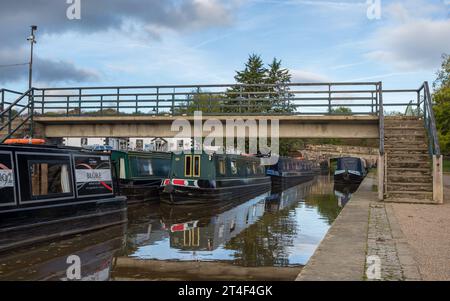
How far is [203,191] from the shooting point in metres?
17.9

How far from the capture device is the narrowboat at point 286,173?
3278 cm

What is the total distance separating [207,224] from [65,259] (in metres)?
5.49

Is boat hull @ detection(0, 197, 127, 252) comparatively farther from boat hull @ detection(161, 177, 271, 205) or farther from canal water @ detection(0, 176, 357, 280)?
boat hull @ detection(161, 177, 271, 205)

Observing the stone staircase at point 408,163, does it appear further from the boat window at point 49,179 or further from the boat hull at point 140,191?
the boat window at point 49,179

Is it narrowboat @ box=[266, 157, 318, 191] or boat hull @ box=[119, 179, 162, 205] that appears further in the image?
narrowboat @ box=[266, 157, 318, 191]

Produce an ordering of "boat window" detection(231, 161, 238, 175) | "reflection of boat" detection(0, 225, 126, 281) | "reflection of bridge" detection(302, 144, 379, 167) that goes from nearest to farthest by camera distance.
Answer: "reflection of boat" detection(0, 225, 126, 281), "boat window" detection(231, 161, 238, 175), "reflection of bridge" detection(302, 144, 379, 167)

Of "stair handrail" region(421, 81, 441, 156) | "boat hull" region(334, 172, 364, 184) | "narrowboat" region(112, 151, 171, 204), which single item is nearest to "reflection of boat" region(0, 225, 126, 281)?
"narrowboat" region(112, 151, 171, 204)

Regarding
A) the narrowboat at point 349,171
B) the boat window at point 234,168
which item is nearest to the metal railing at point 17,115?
the boat window at point 234,168

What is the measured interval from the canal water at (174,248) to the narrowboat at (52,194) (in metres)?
0.29

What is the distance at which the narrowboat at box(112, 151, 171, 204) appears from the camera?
1847 cm

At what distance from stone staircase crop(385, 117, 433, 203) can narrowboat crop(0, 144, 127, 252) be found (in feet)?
28.9

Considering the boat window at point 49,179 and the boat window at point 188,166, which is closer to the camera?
the boat window at point 49,179

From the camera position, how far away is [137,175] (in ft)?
63.1
